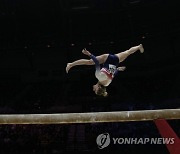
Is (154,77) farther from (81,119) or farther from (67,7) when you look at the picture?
(81,119)

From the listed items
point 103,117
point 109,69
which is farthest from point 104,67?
point 103,117

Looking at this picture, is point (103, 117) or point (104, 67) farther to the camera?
point (104, 67)

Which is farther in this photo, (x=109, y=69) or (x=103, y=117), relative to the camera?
(x=109, y=69)

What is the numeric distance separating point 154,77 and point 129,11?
3986 millimetres

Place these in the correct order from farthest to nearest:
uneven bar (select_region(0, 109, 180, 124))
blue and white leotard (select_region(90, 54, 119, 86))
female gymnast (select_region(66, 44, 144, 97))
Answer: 1. blue and white leotard (select_region(90, 54, 119, 86))
2. female gymnast (select_region(66, 44, 144, 97))
3. uneven bar (select_region(0, 109, 180, 124))

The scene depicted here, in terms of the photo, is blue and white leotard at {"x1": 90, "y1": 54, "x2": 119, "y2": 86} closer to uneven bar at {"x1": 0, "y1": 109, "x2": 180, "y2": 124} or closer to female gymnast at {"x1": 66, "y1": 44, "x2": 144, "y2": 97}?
female gymnast at {"x1": 66, "y1": 44, "x2": 144, "y2": 97}

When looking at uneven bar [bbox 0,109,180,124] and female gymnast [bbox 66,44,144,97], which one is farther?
female gymnast [bbox 66,44,144,97]

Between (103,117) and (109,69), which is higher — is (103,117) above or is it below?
below

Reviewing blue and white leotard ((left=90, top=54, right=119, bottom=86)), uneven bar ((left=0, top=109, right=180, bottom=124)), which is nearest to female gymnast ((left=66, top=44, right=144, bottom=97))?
blue and white leotard ((left=90, top=54, right=119, bottom=86))

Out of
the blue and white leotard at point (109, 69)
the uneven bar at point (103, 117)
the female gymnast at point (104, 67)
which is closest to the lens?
the uneven bar at point (103, 117)

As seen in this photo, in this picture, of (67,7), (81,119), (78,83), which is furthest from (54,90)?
(81,119)

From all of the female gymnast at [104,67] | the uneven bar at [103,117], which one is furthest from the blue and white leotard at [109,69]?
the uneven bar at [103,117]

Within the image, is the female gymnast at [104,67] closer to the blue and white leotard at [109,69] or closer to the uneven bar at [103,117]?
the blue and white leotard at [109,69]

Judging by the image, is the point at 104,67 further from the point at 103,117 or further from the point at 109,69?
the point at 103,117
